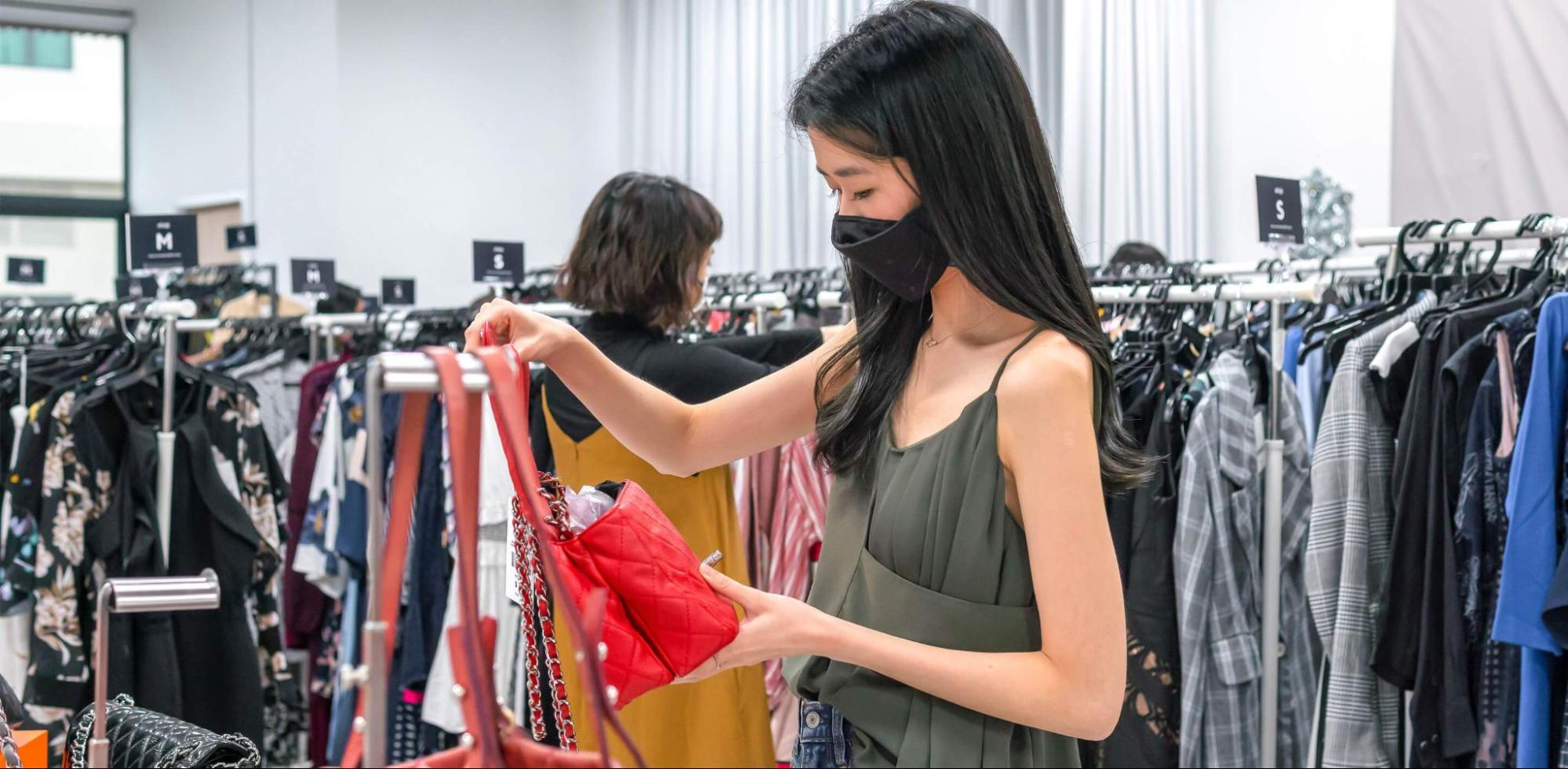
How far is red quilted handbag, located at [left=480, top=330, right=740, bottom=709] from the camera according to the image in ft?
3.46

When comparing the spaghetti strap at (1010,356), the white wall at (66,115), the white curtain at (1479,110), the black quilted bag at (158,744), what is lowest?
the black quilted bag at (158,744)

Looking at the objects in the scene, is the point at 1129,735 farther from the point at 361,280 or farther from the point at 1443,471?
the point at 361,280

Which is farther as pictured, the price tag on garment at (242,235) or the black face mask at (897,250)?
the price tag on garment at (242,235)

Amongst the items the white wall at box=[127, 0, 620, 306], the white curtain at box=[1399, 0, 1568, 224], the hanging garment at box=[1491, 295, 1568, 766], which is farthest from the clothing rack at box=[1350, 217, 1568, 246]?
the white wall at box=[127, 0, 620, 306]

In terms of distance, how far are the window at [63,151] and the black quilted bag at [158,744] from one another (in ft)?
27.8

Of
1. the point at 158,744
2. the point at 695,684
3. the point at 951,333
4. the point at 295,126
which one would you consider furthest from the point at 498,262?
the point at 295,126

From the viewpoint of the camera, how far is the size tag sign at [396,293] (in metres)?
5.07

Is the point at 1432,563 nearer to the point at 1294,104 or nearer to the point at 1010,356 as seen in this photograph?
the point at 1010,356

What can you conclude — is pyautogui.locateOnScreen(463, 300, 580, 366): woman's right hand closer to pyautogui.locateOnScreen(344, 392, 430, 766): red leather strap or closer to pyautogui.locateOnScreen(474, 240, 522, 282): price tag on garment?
→ pyautogui.locateOnScreen(344, 392, 430, 766): red leather strap

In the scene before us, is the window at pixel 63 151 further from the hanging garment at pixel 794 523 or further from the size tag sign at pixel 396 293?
the hanging garment at pixel 794 523

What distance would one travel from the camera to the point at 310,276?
4535mm

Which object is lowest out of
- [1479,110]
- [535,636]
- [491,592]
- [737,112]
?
[491,592]

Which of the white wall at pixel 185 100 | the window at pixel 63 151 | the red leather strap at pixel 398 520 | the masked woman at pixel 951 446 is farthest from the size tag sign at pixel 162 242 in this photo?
the window at pixel 63 151

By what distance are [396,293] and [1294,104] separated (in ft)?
11.0
